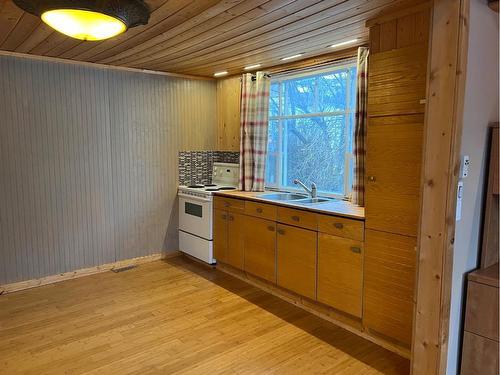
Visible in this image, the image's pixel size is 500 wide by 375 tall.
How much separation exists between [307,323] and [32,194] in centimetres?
287

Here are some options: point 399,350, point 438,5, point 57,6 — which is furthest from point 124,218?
point 438,5

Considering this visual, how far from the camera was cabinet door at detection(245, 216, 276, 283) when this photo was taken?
3516 millimetres

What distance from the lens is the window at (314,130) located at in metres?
3.58

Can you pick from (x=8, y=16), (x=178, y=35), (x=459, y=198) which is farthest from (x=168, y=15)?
(x=459, y=198)

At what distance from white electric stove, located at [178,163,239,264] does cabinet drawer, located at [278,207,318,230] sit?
113 cm

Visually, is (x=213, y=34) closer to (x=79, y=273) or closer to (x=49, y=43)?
(x=49, y=43)

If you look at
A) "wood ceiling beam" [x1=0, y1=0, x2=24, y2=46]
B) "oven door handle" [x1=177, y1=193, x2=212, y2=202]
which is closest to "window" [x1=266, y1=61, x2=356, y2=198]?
"oven door handle" [x1=177, y1=193, x2=212, y2=202]

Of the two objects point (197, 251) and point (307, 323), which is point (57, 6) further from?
point (197, 251)

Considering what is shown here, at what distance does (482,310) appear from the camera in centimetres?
208

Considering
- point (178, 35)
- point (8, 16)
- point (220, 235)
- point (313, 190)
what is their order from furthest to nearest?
point (220, 235)
point (313, 190)
point (178, 35)
point (8, 16)

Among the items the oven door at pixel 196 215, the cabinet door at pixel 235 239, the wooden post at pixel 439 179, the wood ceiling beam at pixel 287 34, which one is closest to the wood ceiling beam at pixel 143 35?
the wood ceiling beam at pixel 287 34

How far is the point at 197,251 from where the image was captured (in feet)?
14.7

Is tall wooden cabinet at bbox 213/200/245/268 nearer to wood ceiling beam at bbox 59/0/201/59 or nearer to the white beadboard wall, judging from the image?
the white beadboard wall

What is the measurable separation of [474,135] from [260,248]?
213 centimetres
